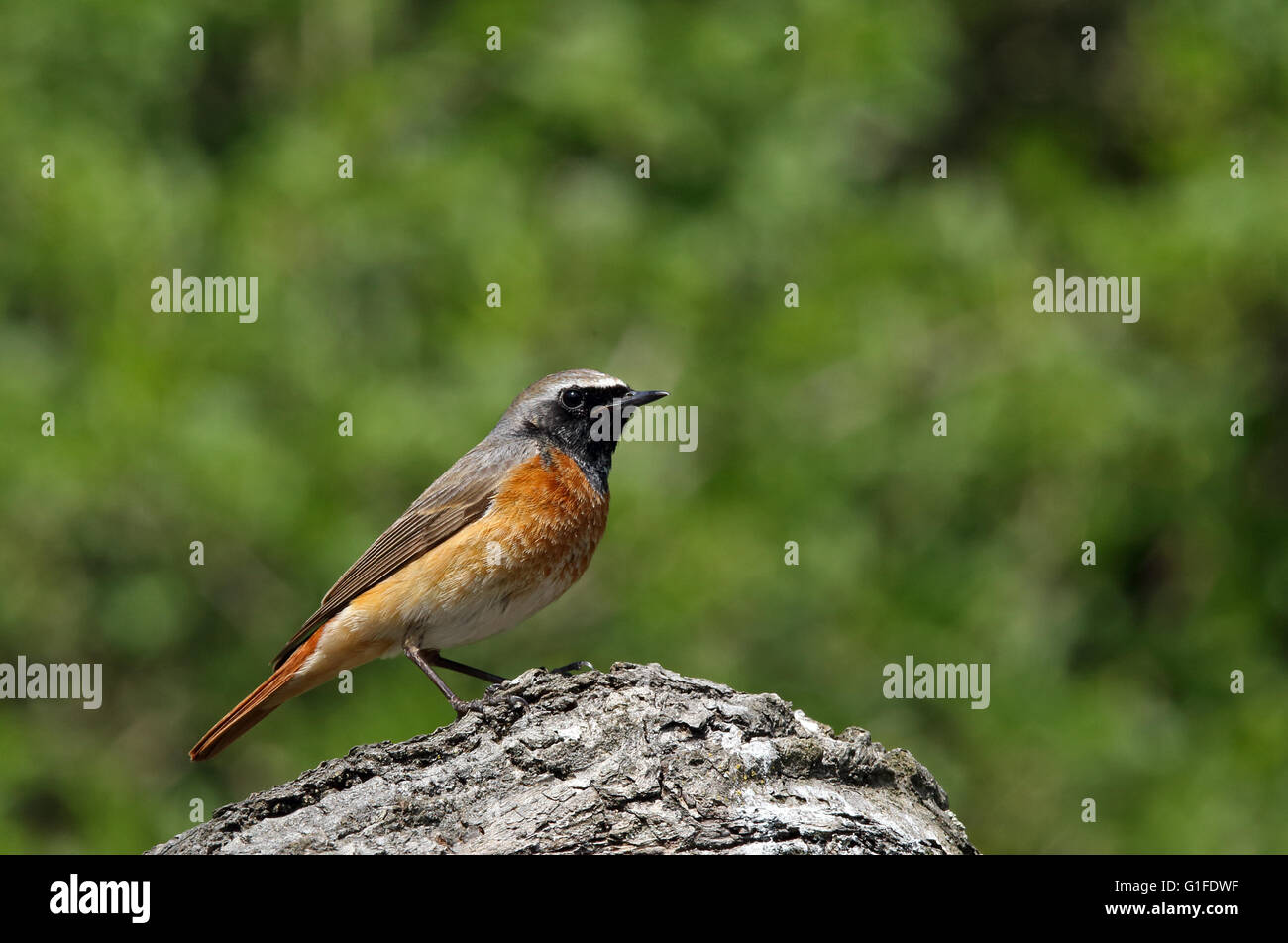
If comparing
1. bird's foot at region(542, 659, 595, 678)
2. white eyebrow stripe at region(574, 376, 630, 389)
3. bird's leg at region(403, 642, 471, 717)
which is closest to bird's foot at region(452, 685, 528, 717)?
bird's foot at region(542, 659, 595, 678)

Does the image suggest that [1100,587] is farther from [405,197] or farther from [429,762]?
[429,762]

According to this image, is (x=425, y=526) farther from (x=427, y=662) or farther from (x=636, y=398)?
(x=636, y=398)

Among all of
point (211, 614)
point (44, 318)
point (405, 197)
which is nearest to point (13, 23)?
point (44, 318)

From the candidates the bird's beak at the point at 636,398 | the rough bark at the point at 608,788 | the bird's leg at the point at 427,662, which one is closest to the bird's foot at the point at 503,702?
the rough bark at the point at 608,788

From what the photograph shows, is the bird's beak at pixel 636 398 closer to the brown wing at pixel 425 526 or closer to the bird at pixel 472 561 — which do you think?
the bird at pixel 472 561

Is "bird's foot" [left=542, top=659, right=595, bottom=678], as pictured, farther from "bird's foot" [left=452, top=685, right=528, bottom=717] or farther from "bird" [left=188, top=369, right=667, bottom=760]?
"bird" [left=188, top=369, right=667, bottom=760]

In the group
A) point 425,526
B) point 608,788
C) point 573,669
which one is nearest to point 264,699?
point 425,526

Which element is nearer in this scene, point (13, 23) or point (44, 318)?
point (44, 318)
